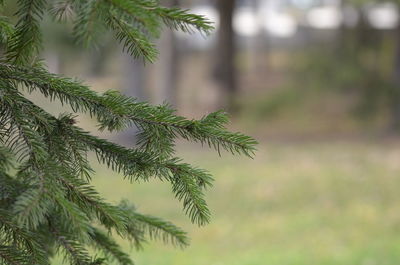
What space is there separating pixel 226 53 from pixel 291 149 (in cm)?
801

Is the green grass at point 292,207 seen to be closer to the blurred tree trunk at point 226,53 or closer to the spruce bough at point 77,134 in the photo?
the spruce bough at point 77,134

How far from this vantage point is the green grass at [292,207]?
874 cm

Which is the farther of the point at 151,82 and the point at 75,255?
the point at 151,82

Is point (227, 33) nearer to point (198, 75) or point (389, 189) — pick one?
point (198, 75)

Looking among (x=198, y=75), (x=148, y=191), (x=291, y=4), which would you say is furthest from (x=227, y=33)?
(x=291, y=4)

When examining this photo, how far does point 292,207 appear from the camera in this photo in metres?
11.7

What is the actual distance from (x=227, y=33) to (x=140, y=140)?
71.5ft

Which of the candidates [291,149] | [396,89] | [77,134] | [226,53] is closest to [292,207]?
[291,149]

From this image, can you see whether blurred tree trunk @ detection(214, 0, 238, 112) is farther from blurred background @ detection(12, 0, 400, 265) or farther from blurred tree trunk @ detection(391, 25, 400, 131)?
blurred tree trunk @ detection(391, 25, 400, 131)

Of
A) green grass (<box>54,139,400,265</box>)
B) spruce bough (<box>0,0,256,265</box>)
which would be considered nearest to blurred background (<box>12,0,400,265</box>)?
green grass (<box>54,139,400,265</box>)

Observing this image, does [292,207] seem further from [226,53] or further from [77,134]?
[226,53]

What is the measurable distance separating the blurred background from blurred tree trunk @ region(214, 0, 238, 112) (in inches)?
1.5

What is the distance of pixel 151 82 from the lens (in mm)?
30422

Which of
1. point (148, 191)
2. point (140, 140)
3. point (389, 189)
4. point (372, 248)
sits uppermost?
point (389, 189)
